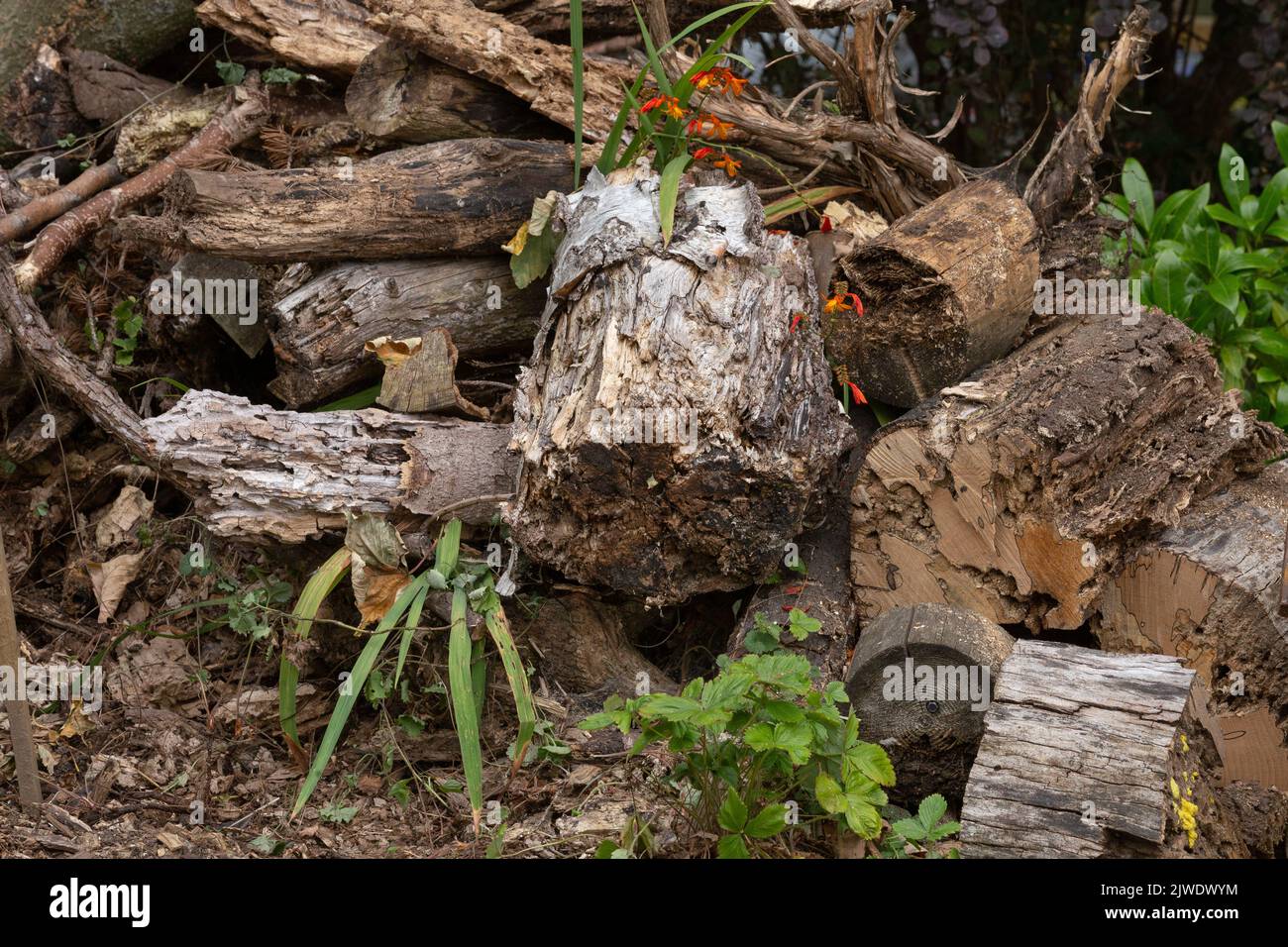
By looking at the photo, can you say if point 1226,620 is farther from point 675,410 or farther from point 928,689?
point 675,410

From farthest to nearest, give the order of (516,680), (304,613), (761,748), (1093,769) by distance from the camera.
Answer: (304,613) < (516,680) < (1093,769) < (761,748)

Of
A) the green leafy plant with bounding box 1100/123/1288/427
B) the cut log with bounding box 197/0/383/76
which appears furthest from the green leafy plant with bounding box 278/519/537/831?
the green leafy plant with bounding box 1100/123/1288/427

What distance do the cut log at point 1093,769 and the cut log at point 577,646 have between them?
1088 millimetres

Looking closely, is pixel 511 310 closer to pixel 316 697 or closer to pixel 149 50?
pixel 316 697

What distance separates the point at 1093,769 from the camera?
2455 mm

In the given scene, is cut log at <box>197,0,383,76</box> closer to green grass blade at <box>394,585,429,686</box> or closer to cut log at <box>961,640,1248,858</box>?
green grass blade at <box>394,585,429,686</box>

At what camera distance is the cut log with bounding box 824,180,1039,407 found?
11.1 ft

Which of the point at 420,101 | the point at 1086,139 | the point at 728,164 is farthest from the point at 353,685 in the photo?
the point at 1086,139

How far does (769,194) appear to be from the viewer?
13.4 feet

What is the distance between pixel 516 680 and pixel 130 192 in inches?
90.1

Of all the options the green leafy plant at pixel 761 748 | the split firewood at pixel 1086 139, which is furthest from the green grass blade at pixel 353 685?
the split firewood at pixel 1086 139

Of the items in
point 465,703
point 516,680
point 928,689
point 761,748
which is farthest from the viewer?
point 516,680

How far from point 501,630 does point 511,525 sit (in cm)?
27
